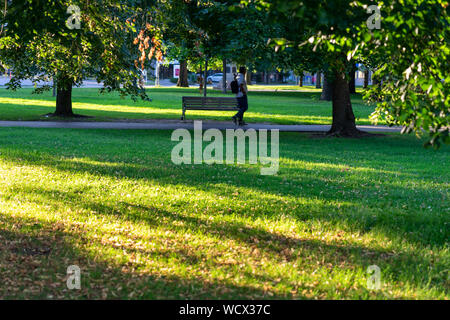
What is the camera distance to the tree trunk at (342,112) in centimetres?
1802

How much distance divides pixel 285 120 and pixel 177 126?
5186 millimetres

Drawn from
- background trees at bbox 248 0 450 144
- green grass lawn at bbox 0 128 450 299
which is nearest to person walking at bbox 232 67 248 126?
green grass lawn at bbox 0 128 450 299

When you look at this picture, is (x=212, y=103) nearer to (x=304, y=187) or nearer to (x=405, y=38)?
(x=304, y=187)

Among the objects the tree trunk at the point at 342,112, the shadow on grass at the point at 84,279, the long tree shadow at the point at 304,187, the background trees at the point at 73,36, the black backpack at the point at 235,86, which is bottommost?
the shadow on grass at the point at 84,279

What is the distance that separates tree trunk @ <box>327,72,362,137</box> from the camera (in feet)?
59.1

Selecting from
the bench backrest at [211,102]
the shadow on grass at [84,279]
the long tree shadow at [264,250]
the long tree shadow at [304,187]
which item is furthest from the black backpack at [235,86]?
the shadow on grass at [84,279]

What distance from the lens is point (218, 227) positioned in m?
7.42

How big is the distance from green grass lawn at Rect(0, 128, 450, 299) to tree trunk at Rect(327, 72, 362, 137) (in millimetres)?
5427

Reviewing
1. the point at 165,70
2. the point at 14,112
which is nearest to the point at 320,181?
the point at 14,112

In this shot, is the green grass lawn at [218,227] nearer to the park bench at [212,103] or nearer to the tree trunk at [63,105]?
the park bench at [212,103]

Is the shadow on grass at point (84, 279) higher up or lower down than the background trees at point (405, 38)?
lower down

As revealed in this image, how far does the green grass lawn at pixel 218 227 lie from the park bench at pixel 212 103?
26.7 feet

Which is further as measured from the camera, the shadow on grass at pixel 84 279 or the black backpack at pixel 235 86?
the black backpack at pixel 235 86
